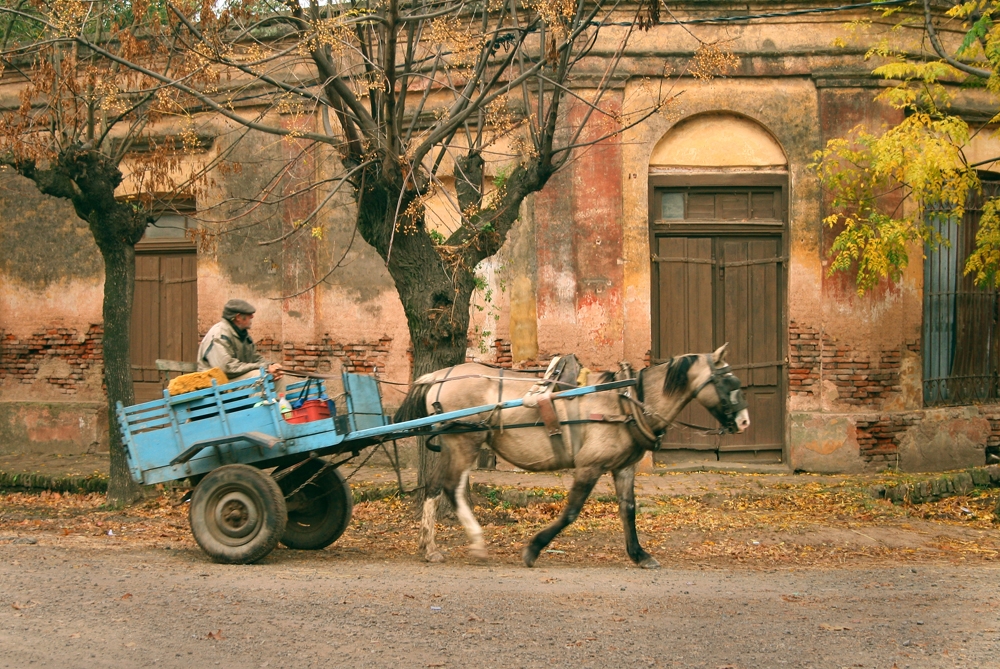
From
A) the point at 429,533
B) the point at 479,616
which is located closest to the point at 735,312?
the point at 429,533

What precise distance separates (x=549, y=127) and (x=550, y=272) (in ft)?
12.0

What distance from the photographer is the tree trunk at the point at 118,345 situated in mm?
11609

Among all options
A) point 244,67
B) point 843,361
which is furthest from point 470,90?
point 843,361

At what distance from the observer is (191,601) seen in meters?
6.55

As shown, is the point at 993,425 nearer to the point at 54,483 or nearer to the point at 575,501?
the point at 575,501

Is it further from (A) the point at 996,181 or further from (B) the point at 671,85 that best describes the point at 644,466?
(A) the point at 996,181

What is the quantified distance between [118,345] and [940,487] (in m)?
9.60

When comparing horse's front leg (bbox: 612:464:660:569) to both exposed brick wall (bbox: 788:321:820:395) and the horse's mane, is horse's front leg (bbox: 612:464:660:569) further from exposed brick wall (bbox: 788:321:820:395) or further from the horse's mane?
exposed brick wall (bbox: 788:321:820:395)

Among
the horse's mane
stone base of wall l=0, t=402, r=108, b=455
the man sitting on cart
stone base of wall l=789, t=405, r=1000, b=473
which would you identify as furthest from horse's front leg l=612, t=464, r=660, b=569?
stone base of wall l=0, t=402, r=108, b=455

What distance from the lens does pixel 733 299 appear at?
1340 cm

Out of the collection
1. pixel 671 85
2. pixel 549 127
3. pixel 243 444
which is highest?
pixel 671 85

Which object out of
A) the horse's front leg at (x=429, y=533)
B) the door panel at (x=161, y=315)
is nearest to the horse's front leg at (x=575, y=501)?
the horse's front leg at (x=429, y=533)

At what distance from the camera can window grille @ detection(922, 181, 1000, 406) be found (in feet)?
45.1

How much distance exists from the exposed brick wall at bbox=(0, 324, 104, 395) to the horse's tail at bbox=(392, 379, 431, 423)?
851 cm
